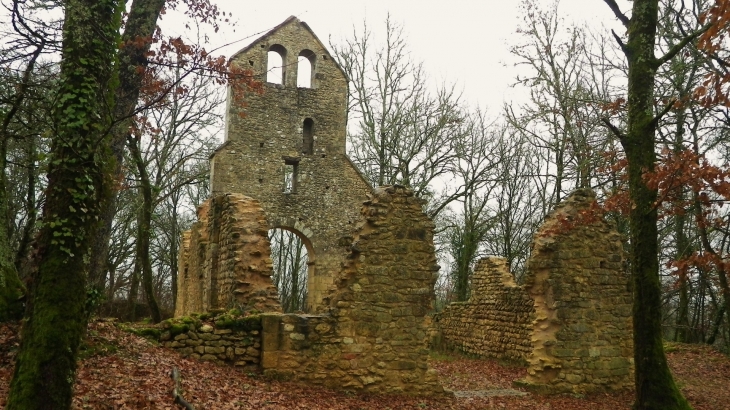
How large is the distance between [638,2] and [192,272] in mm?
11299

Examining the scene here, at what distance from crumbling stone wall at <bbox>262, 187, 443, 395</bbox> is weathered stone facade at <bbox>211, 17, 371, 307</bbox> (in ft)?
28.8

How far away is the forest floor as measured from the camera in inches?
224

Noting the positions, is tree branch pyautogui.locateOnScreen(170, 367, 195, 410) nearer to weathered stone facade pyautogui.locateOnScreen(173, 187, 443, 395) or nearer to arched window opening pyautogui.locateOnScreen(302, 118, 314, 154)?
weathered stone facade pyautogui.locateOnScreen(173, 187, 443, 395)

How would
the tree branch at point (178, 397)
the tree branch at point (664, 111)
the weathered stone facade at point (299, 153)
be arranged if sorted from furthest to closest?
the weathered stone facade at point (299, 153)
the tree branch at point (664, 111)
the tree branch at point (178, 397)

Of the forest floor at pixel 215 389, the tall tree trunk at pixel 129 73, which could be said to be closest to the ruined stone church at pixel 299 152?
the forest floor at pixel 215 389

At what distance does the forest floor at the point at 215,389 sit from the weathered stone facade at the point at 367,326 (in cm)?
27

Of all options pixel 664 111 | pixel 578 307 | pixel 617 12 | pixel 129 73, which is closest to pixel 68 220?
pixel 129 73

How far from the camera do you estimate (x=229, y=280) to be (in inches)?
403

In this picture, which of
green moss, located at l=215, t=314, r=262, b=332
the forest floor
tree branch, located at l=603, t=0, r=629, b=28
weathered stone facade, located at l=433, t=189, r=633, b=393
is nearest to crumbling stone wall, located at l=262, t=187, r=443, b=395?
green moss, located at l=215, t=314, r=262, b=332

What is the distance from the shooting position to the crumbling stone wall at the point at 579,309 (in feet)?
32.4

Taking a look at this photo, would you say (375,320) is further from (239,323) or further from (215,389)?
(215,389)

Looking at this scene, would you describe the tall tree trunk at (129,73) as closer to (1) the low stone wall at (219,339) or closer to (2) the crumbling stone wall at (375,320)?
(1) the low stone wall at (219,339)

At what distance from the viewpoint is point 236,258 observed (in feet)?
33.0

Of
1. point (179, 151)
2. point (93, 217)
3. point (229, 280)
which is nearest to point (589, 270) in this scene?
point (229, 280)
